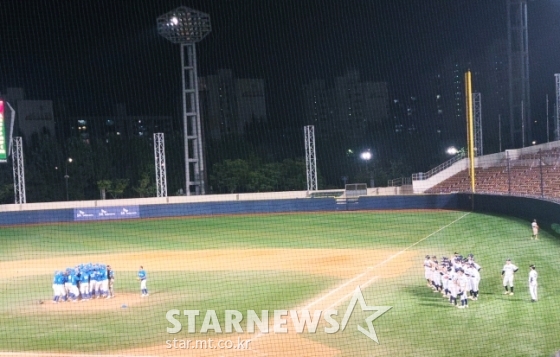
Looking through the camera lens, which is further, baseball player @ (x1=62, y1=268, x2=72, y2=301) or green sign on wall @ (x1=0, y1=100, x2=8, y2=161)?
baseball player @ (x1=62, y1=268, x2=72, y2=301)

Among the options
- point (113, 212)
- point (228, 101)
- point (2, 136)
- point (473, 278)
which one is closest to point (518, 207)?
point (473, 278)

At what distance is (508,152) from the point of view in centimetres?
2825

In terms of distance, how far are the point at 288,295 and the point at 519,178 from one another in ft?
55.2

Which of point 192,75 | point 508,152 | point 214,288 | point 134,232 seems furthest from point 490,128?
point 214,288

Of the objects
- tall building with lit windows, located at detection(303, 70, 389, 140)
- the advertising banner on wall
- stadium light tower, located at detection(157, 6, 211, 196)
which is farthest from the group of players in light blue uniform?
tall building with lit windows, located at detection(303, 70, 389, 140)

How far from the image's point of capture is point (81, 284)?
11898 mm

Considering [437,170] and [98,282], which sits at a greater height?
[437,170]

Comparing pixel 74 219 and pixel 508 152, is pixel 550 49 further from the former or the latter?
pixel 74 219

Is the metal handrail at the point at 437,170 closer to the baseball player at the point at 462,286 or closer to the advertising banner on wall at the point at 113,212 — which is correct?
the advertising banner on wall at the point at 113,212

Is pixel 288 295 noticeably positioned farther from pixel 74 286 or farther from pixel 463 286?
pixel 74 286

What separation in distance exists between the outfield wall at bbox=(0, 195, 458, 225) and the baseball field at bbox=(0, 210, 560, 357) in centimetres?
483

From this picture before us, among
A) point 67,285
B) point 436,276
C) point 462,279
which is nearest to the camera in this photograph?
point 462,279

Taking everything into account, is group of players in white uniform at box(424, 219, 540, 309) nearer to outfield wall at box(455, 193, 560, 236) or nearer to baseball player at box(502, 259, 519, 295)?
baseball player at box(502, 259, 519, 295)

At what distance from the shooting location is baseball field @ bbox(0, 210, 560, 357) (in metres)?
8.71
